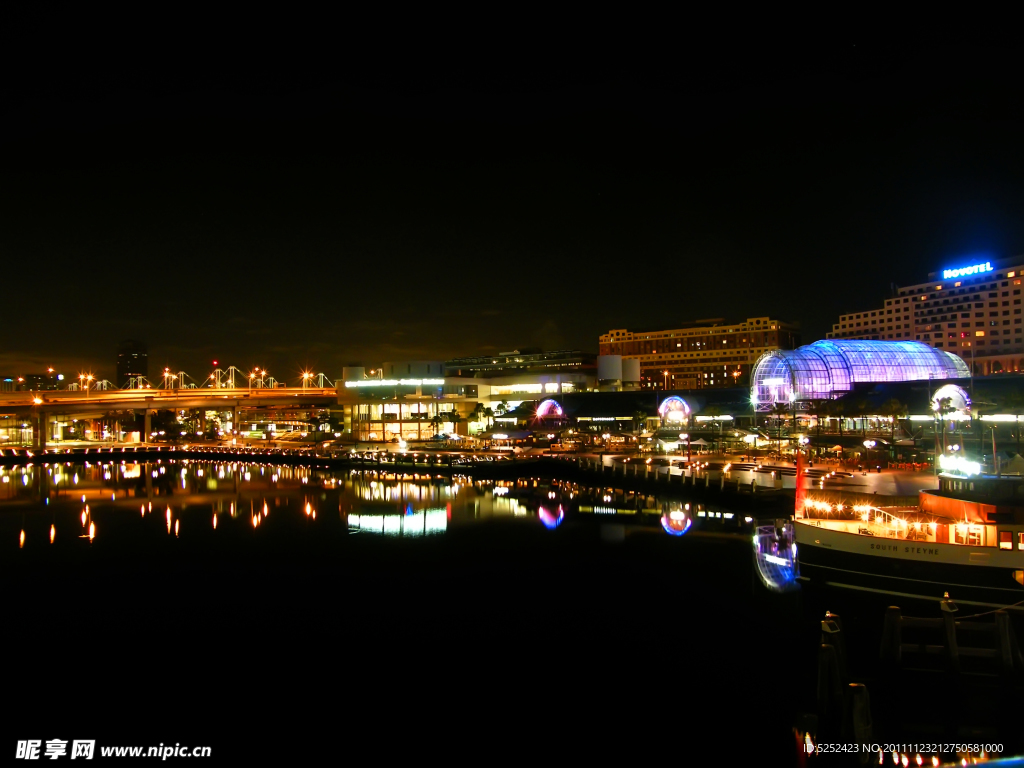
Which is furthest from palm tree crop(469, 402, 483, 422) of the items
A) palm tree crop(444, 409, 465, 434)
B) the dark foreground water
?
the dark foreground water

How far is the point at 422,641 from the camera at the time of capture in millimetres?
17734

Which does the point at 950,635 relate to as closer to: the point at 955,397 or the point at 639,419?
the point at 955,397

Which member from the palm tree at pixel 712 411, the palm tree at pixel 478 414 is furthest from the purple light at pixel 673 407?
the palm tree at pixel 478 414

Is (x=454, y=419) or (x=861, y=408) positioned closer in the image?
(x=861, y=408)

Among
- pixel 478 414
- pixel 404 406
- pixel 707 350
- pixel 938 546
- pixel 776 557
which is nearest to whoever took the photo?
pixel 938 546

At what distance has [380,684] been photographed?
50.0ft

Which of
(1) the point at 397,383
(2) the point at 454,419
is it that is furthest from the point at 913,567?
(1) the point at 397,383

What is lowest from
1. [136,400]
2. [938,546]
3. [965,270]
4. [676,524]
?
[676,524]

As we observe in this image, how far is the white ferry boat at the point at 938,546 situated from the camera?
51.9 ft

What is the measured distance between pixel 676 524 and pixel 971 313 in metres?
98.3

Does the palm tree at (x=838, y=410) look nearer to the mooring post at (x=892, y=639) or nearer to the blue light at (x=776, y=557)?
the blue light at (x=776, y=557)

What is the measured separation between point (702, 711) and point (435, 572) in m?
12.5

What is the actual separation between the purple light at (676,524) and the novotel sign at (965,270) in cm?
9832

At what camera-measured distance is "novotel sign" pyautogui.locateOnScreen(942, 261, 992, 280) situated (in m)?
107
